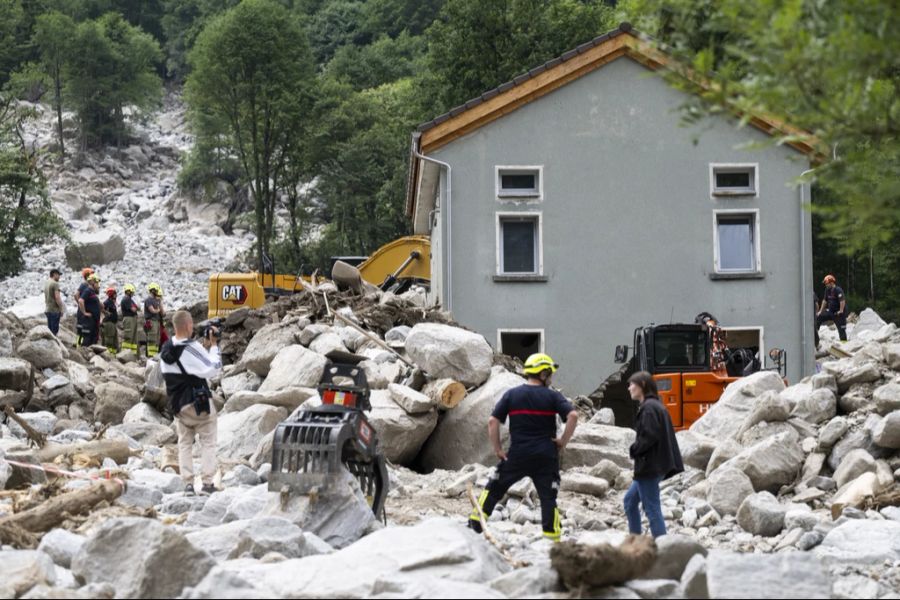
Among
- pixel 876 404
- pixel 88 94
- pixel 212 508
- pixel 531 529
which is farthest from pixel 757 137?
pixel 88 94

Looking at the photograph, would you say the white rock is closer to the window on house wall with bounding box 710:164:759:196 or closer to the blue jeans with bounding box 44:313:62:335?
the blue jeans with bounding box 44:313:62:335

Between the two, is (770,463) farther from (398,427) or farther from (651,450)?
(651,450)

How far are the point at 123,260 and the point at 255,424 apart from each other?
48.6 m

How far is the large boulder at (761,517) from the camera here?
41.6ft

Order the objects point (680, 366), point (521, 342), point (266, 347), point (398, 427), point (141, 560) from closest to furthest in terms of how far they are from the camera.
A: point (141, 560)
point (398, 427)
point (266, 347)
point (680, 366)
point (521, 342)

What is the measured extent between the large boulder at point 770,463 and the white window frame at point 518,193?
42.1ft

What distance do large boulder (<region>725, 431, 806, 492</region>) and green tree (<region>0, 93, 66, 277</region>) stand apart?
2428 cm

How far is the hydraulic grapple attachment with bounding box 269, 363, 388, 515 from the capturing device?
10.2 m

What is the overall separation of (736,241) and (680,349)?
711 cm

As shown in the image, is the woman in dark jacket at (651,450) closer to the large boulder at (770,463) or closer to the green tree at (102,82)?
the large boulder at (770,463)

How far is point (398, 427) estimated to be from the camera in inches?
640

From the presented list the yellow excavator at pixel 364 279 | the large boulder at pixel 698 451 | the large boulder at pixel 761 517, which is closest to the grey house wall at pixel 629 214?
the yellow excavator at pixel 364 279

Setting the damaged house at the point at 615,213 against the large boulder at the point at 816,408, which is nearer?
the large boulder at the point at 816,408

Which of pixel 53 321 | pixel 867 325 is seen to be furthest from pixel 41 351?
pixel 867 325
